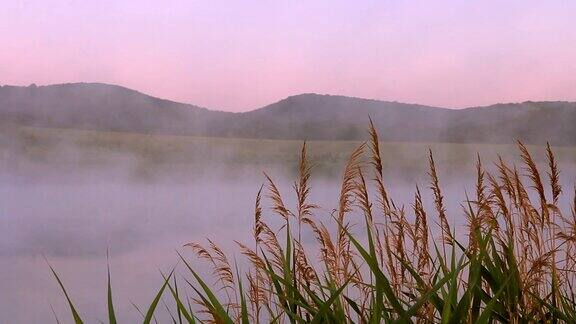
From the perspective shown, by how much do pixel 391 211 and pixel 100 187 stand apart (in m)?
47.7

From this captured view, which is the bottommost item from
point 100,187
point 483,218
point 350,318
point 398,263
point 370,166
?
point 100,187

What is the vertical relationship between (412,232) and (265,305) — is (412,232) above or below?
above

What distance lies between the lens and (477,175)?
2.64 metres

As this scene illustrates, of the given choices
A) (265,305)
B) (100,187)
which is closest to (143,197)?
(100,187)

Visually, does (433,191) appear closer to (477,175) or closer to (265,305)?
(477,175)

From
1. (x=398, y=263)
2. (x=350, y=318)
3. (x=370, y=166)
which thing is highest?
(x=370, y=166)

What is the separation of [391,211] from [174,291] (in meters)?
0.72

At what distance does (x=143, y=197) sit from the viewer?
4134cm

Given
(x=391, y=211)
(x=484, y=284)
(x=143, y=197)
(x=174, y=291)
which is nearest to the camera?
(x=174, y=291)

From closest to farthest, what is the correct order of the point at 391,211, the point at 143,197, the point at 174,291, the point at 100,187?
the point at 174,291 < the point at 391,211 < the point at 143,197 < the point at 100,187

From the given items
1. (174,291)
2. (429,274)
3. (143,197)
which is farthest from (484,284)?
(143,197)

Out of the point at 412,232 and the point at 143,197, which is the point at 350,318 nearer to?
the point at 412,232

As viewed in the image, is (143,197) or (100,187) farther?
(100,187)

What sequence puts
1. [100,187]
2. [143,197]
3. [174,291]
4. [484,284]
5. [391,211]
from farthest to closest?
[100,187] < [143,197] < [484,284] < [391,211] < [174,291]
